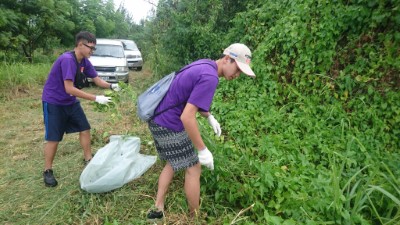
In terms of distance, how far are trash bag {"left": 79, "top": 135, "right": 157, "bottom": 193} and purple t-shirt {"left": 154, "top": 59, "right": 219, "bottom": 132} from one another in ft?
2.36

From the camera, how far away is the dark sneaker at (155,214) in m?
2.33

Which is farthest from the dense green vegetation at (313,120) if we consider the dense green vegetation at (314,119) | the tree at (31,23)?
the tree at (31,23)

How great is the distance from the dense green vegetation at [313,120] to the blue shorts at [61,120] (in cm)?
145

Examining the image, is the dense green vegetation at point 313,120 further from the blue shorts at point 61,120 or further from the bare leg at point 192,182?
the blue shorts at point 61,120

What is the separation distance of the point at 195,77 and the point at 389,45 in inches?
124

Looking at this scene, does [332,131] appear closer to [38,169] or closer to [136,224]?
[136,224]

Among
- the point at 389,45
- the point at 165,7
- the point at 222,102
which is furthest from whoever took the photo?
the point at 165,7

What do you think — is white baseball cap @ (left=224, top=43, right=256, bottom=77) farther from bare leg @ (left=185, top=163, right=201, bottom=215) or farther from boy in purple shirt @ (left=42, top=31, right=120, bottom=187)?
boy in purple shirt @ (left=42, top=31, right=120, bottom=187)

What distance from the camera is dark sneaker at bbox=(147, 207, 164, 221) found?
2332 mm

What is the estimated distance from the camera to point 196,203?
232 centimetres

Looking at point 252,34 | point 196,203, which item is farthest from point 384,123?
point 252,34

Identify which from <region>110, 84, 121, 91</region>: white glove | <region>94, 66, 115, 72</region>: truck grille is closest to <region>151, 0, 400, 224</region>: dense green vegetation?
<region>110, 84, 121, 91</region>: white glove

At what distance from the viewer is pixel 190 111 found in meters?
1.92

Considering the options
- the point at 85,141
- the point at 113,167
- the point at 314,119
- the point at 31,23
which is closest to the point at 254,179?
the point at 113,167
